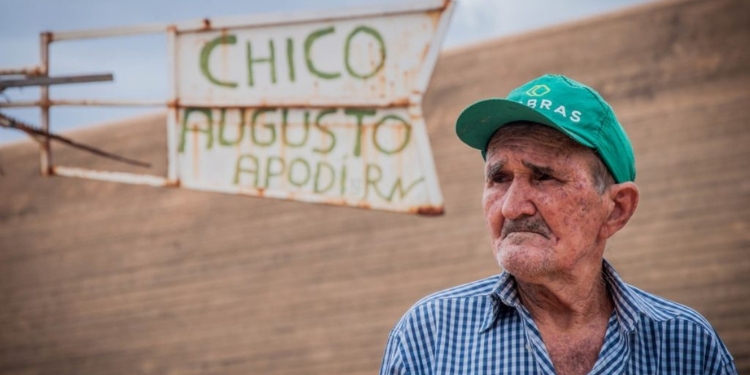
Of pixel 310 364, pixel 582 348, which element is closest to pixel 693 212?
pixel 310 364

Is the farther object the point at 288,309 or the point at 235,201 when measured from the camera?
the point at 235,201

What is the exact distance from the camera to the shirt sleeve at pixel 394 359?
1.49m

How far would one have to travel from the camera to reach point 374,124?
9.71 ft

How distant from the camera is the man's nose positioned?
152 cm

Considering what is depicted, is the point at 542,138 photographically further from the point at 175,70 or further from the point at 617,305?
the point at 175,70

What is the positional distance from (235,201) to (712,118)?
537 cm

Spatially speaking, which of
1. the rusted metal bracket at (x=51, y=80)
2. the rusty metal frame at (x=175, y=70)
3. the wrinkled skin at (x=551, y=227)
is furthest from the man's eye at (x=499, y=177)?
the rusted metal bracket at (x=51, y=80)

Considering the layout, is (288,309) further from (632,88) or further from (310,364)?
(632,88)

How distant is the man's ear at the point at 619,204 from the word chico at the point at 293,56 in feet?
4.71

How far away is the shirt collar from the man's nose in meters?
0.12

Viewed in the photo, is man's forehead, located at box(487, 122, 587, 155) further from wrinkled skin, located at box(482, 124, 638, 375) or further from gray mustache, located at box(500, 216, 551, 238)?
gray mustache, located at box(500, 216, 551, 238)

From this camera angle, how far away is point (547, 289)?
5.19 ft

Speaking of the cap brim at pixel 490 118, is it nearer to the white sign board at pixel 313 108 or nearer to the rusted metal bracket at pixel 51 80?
the white sign board at pixel 313 108

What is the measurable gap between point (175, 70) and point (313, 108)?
1.73 feet
